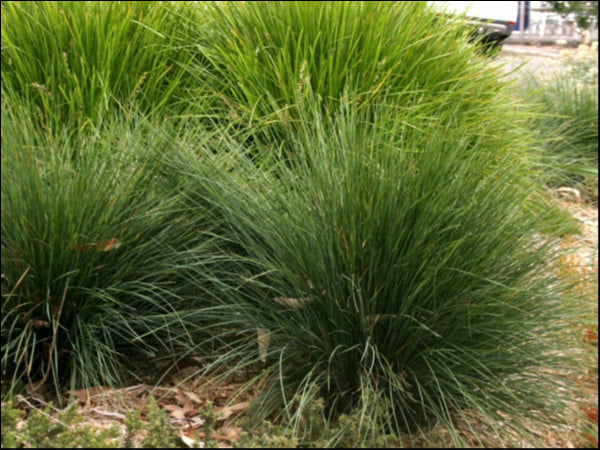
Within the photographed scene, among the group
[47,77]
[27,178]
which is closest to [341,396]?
[27,178]

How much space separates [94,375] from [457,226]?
1482 mm

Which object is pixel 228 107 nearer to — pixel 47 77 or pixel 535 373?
pixel 47 77

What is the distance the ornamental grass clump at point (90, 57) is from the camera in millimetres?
3916

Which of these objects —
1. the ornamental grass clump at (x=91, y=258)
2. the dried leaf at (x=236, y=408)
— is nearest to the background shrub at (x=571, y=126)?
the ornamental grass clump at (x=91, y=258)

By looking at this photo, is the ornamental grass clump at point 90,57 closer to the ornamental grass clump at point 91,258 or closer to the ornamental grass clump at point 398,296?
the ornamental grass clump at point 91,258

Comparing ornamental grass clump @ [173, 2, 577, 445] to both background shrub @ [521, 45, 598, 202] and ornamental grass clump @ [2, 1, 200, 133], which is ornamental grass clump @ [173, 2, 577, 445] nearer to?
ornamental grass clump @ [2, 1, 200, 133]

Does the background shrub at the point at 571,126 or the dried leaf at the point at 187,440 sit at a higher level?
the dried leaf at the point at 187,440

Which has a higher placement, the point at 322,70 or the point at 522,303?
the point at 322,70

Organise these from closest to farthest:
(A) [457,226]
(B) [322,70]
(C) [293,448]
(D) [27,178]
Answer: (C) [293,448]
(A) [457,226]
(D) [27,178]
(B) [322,70]

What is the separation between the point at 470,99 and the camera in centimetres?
416

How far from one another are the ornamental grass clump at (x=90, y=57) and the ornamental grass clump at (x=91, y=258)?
25.6 inches

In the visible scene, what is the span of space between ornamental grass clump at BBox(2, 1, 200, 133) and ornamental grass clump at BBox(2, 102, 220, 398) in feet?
2.13

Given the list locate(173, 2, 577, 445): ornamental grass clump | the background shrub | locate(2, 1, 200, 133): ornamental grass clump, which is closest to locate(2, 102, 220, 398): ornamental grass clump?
locate(173, 2, 577, 445): ornamental grass clump

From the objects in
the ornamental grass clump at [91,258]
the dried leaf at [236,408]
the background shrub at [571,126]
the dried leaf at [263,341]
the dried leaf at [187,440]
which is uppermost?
the ornamental grass clump at [91,258]
